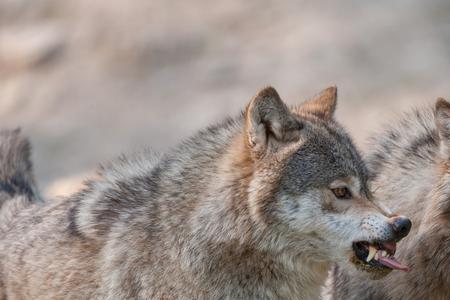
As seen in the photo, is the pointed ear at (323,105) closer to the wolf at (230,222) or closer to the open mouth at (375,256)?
the wolf at (230,222)

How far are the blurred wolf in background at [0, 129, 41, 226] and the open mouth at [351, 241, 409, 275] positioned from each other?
2.92m

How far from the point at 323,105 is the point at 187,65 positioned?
9.35 metres

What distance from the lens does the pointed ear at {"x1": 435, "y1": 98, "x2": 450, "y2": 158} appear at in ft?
21.3

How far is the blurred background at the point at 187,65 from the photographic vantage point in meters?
14.5

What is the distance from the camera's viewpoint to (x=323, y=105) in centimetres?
661

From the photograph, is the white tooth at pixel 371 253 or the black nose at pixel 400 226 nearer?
the black nose at pixel 400 226

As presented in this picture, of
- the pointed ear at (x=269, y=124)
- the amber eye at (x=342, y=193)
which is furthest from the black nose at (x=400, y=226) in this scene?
the pointed ear at (x=269, y=124)

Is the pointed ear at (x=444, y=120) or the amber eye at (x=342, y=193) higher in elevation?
the pointed ear at (x=444, y=120)

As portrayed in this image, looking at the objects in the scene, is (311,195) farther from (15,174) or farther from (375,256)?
(15,174)

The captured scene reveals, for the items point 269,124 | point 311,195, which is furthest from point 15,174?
point 311,195

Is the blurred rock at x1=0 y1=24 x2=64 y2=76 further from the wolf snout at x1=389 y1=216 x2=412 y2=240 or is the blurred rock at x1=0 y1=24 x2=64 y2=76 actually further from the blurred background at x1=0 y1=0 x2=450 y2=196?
the wolf snout at x1=389 y1=216 x2=412 y2=240

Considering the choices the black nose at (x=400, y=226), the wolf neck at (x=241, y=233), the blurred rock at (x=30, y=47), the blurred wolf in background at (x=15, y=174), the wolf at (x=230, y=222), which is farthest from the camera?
the blurred rock at (x=30, y=47)

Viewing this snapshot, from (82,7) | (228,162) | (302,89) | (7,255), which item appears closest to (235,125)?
(228,162)

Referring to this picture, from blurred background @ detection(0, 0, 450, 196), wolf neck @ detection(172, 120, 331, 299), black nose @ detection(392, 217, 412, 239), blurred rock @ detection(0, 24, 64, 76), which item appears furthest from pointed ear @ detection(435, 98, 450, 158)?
blurred rock @ detection(0, 24, 64, 76)
